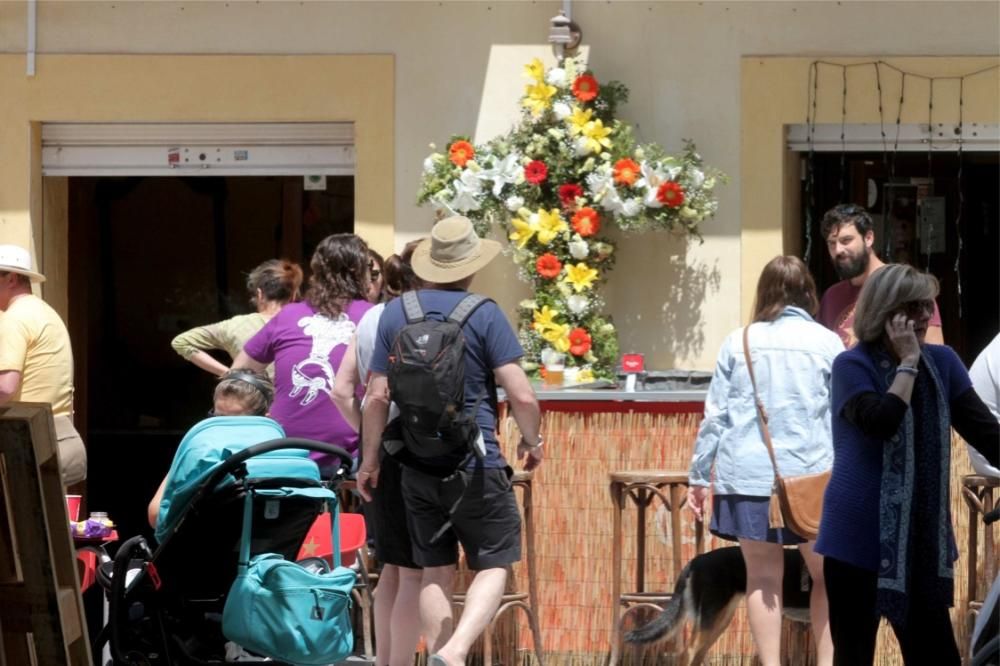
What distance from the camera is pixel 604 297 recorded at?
8.70 m

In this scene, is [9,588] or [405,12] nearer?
[9,588]

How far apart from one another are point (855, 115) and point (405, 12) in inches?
93.1

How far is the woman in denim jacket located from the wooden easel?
286 cm

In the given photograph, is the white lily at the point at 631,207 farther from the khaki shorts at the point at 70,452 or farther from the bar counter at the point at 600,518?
the khaki shorts at the point at 70,452

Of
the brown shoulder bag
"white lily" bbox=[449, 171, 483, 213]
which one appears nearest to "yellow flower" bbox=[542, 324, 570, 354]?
"white lily" bbox=[449, 171, 483, 213]

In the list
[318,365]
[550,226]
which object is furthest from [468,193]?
[318,365]

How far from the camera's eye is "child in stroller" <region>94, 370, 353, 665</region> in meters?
5.87

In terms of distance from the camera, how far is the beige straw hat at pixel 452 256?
623 cm

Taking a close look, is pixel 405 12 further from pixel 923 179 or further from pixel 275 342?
pixel 923 179

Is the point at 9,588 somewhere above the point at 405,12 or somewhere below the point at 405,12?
below

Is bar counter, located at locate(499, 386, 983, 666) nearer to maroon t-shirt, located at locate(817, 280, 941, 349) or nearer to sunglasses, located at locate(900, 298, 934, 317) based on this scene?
maroon t-shirt, located at locate(817, 280, 941, 349)

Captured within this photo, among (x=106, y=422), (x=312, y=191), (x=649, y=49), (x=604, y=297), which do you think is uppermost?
(x=649, y=49)

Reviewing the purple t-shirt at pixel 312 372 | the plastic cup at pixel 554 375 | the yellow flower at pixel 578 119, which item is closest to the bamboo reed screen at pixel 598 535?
the plastic cup at pixel 554 375

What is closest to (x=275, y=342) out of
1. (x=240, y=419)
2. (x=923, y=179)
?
(x=240, y=419)
